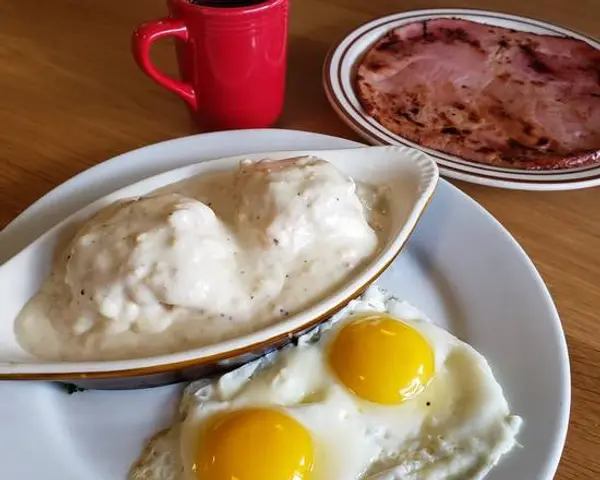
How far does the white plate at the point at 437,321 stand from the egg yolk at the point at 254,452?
0.09m

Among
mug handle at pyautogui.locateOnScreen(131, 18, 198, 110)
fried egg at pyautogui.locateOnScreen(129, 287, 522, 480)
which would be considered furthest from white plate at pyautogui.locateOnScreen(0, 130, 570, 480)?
mug handle at pyautogui.locateOnScreen(131, 18, 198, 110)

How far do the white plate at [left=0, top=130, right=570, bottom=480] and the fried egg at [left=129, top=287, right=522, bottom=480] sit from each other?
0.09 feet

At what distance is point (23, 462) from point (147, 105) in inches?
30.9

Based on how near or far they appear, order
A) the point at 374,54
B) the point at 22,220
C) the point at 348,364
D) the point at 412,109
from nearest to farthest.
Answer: the point at 348,364, the point at 22,220, the point at 412,109, the point at 374,54

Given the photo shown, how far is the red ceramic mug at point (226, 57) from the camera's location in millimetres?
1084

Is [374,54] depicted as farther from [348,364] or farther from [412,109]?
[348,364]

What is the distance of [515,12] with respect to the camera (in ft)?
5.79

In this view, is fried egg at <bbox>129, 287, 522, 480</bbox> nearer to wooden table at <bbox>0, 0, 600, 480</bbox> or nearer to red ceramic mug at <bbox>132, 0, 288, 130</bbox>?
wooden table at <bbox>0, 0, 600, 480</bbox>

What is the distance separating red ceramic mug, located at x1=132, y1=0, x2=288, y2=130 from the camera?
108cm

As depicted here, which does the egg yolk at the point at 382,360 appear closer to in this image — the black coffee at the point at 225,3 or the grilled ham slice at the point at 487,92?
the grilled ham slice at the point at 487,92

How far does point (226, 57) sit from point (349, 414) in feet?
2.03

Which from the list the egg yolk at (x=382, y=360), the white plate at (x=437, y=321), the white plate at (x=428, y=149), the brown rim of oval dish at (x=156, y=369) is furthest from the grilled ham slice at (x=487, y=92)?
the brown rim of oval dish at (x=156, y=369)

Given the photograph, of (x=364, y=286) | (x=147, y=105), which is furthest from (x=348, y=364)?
(x=147, y=105)

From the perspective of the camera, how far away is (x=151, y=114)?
4.35 ft
